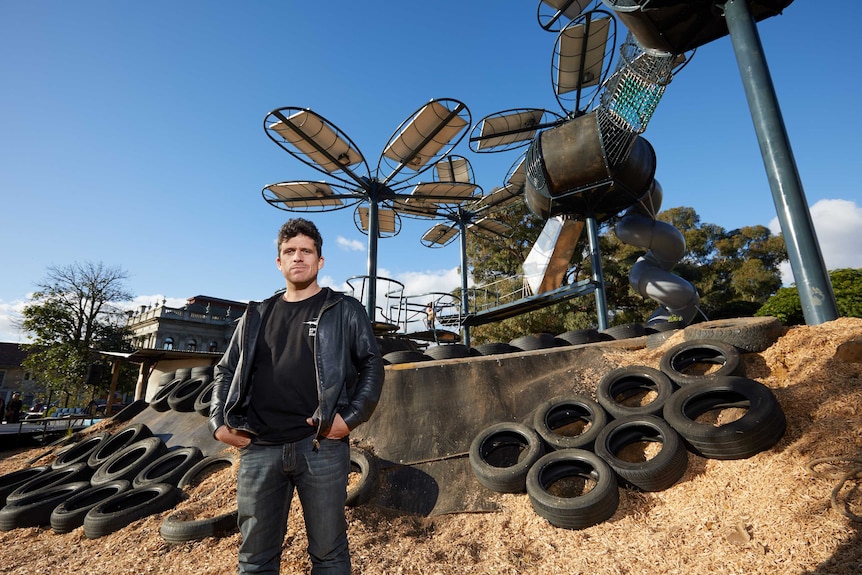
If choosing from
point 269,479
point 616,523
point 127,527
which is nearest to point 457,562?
point 616,523

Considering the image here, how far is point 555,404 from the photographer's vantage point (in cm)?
572

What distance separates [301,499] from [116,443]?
8.32 metres

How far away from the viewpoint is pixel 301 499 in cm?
226

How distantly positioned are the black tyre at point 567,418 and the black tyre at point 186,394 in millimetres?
7531

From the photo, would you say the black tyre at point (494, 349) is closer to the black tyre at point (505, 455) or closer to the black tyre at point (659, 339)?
the black tyre at point (659, 339)

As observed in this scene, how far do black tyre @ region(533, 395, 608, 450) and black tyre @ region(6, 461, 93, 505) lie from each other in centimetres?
743

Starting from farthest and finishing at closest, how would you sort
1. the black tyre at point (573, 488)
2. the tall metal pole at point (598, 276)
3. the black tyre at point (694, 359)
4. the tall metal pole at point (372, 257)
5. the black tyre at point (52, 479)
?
the tall metal pole at point (372, 257) → the tall metal pole at point (598, 276) → the black tyre at point (52, 479) → the black tyre at point (694, 359) → the black tyre at point (573, 488)

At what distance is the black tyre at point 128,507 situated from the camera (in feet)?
16.1

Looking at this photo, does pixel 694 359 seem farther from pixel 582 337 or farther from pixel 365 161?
pixel 365 161

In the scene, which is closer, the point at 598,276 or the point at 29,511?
the point at 29,511

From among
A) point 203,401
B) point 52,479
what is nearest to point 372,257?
point 203,401

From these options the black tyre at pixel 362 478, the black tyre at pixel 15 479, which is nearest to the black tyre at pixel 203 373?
the black tyre at pixel 15 479

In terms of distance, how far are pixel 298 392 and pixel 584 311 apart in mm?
22632

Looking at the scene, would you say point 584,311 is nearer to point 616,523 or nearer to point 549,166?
point 549,166
